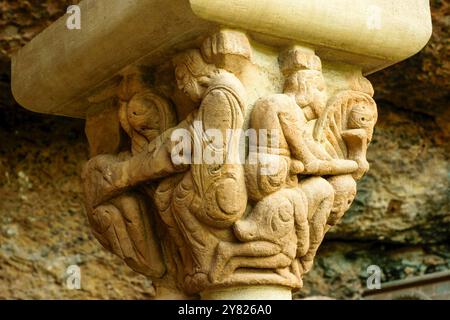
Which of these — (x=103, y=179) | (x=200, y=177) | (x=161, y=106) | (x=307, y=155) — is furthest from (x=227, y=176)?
(x=103, y=179)

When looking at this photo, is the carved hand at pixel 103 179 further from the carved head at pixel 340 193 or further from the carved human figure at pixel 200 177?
the carved head at pixel 340 193

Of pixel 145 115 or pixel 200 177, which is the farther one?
pixel 145 115

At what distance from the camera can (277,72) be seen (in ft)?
7.08

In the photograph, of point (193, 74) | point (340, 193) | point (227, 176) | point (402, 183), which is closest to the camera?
point (227, 176)

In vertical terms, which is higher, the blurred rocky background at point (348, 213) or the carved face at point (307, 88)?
the blurred rocky background at point (348, 213)

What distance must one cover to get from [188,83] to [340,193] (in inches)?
18.5

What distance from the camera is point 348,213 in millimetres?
4102

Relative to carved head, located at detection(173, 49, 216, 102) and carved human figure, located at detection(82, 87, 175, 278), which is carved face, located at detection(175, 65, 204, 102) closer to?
carved head, located at detection(173, 49, 216, 102)

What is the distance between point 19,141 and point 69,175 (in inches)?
10.2

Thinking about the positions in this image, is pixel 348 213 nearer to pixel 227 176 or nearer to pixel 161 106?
pixel 161 106

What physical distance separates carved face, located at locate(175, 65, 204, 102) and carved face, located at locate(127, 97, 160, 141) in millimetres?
138

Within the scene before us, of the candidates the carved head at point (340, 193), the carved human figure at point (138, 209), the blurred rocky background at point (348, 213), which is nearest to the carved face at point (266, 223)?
the carved head at point (340, 193)

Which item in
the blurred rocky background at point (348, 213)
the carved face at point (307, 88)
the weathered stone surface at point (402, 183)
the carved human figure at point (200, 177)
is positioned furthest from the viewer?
the weathered stone surface at point (402, 183)

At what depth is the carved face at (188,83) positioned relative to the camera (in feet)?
6.75
